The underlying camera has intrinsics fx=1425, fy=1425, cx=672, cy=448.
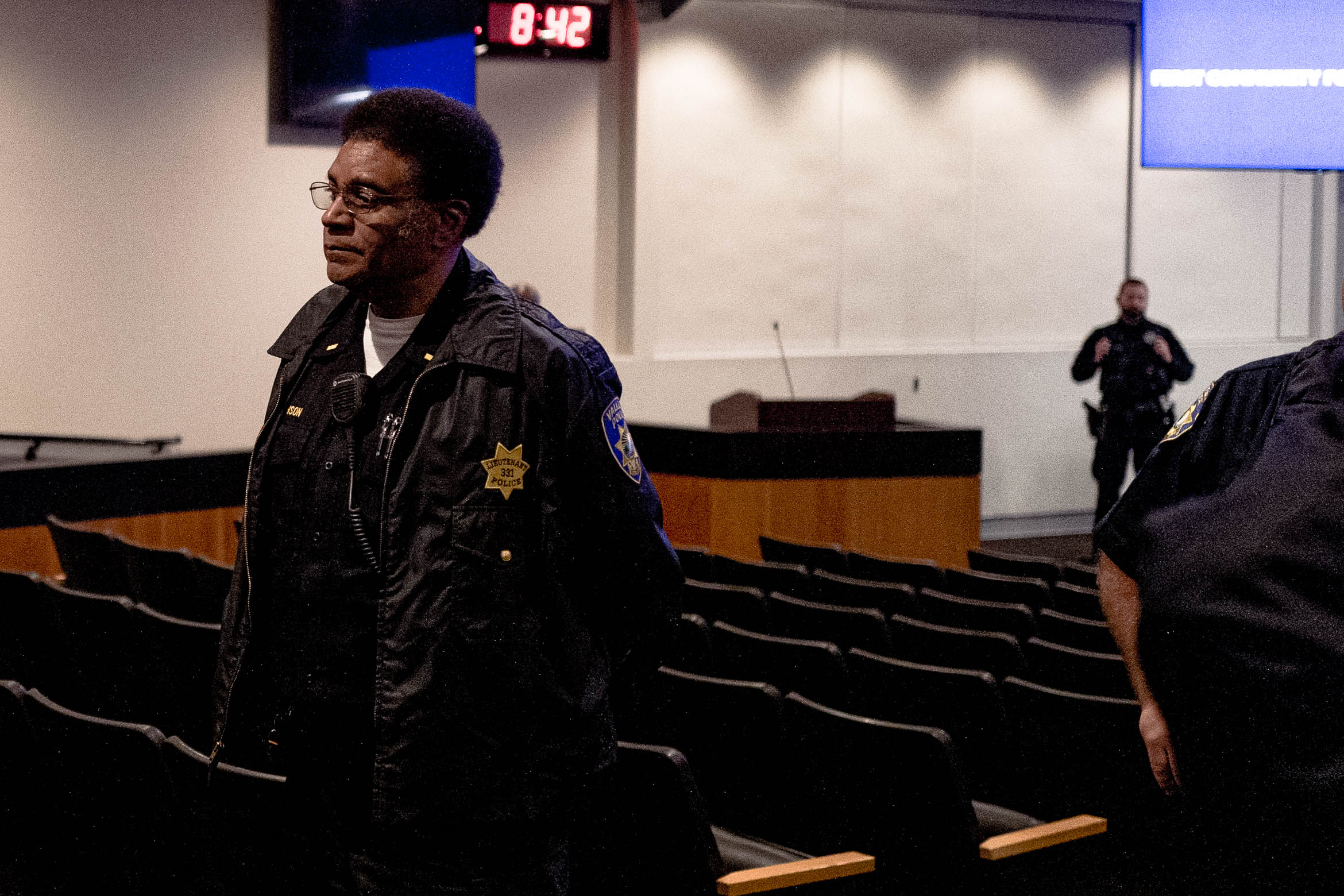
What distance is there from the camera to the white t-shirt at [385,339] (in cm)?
170

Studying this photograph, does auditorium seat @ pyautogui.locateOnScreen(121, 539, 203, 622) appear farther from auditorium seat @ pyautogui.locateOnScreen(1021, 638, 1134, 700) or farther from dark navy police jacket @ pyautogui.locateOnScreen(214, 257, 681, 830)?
dark navy police jacket @ pyautogui.locateOnScreen(214, 257, 681, 830)

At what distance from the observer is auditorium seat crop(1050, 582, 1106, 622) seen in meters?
4.48

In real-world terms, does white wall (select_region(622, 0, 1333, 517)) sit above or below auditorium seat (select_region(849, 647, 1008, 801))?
above

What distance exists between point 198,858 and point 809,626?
205 cm

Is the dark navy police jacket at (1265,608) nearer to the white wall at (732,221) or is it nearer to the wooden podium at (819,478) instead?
the wooden podium at (819,478)

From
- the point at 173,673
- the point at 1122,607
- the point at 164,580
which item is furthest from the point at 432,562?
the point at 164,580

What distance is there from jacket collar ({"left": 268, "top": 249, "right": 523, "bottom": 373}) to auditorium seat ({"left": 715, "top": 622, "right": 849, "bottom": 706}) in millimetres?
1750

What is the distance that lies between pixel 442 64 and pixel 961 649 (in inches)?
192

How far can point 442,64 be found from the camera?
7.33 m

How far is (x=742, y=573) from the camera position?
480 centimetres

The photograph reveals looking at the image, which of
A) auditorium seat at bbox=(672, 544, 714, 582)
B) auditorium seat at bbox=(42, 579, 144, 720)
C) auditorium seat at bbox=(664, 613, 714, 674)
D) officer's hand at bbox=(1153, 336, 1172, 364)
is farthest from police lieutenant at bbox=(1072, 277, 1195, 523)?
auditorium seat at bbox=(42, 579, 144, 720)

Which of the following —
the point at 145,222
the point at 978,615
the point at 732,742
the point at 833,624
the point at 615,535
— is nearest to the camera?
the point at 615,535

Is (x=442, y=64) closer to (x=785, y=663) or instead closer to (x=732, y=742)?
(x=785, y=663)

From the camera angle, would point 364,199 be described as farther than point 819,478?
No
